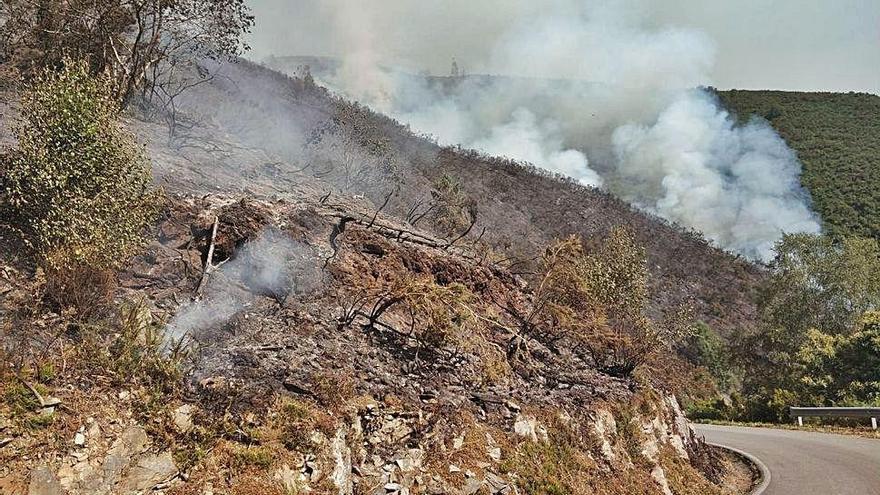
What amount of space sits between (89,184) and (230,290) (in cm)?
271

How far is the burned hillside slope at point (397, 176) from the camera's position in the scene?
19188mm

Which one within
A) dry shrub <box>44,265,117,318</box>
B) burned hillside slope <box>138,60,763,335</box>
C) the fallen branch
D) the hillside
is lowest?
dry shrub <box>44,265,117,318</box>

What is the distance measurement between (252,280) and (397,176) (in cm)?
2246

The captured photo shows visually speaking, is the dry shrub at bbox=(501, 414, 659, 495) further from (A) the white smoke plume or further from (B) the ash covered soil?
(A) the white smoke plume

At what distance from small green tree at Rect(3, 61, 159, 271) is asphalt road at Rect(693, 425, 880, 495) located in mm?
13669

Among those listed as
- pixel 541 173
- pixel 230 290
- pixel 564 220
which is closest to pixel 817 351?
pixel 230 290

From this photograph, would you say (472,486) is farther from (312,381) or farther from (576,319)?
(576,319)

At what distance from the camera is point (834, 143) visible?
3310 inches

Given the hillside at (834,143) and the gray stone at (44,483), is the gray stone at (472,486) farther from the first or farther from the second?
the hillside at (834,143)

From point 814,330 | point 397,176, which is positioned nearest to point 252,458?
point 814,330

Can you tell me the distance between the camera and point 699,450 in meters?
13.5

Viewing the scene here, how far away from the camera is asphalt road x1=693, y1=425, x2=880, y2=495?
11.7m

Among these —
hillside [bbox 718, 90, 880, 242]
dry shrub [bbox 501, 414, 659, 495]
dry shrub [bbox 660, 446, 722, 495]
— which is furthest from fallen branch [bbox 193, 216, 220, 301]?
hillside [bbox 718, 90, 880, 242]

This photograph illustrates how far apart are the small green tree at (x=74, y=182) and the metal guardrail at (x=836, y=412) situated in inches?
827
